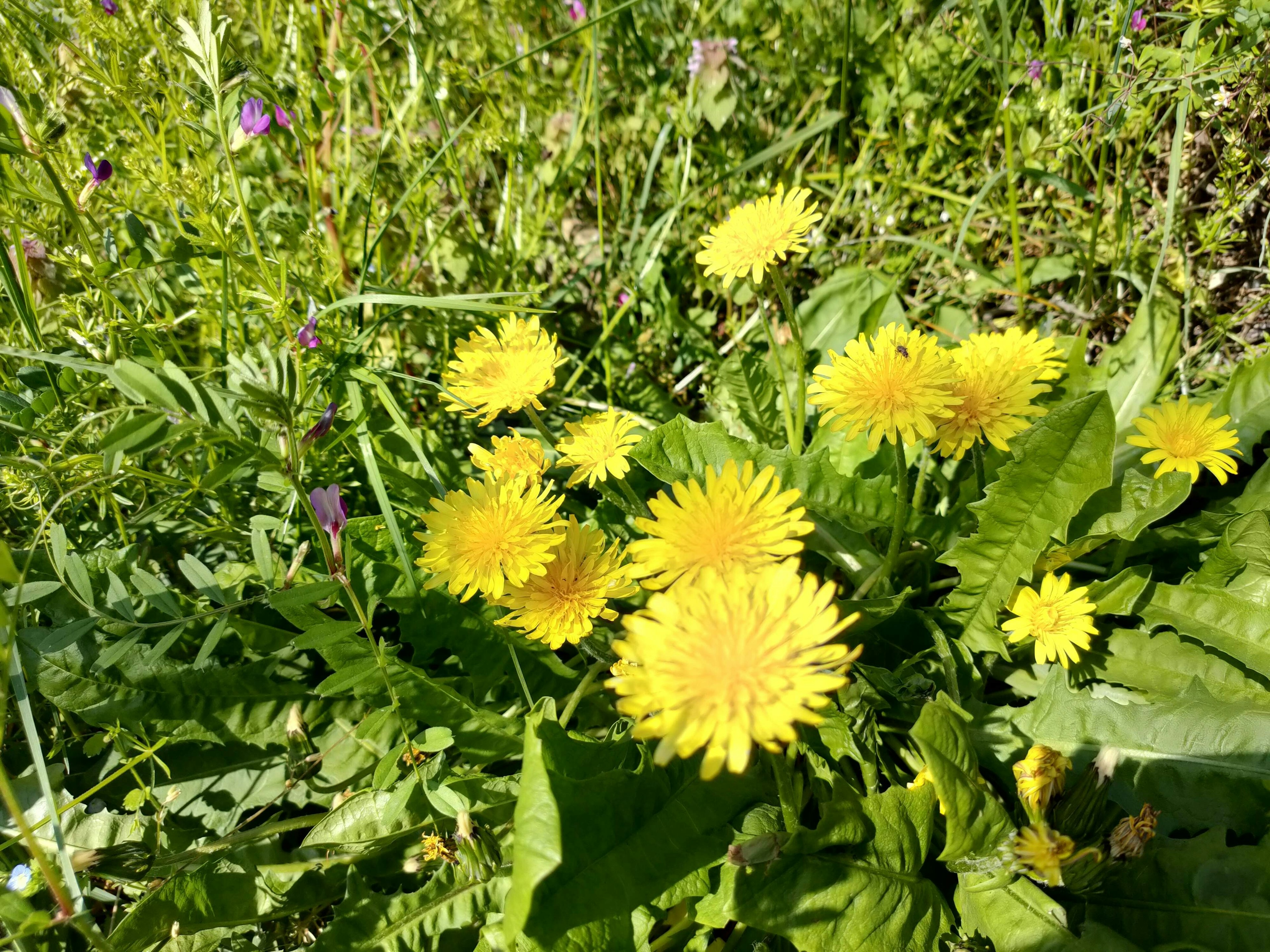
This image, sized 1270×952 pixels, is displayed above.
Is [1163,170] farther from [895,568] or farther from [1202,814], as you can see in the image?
[1202,814]

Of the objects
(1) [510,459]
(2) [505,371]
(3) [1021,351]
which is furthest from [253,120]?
(3) [1021,351]

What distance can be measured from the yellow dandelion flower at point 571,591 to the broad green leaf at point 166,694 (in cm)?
68

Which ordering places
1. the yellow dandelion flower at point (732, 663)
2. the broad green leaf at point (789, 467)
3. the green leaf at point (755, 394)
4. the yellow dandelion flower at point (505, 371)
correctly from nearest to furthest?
the yellow dandelion flower at point (732, 663)
the yellow dandelion flower at point (505, 371)
the broad green leaf at point (789, 467)
the green leaf at point (755, 394)

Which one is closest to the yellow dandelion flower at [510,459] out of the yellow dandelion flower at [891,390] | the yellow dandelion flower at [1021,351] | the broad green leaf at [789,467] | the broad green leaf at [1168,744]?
the broad green leaf at [789,467]

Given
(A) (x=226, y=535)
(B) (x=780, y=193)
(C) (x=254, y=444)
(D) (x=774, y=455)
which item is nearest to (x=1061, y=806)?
(D) (x=774, y=455)

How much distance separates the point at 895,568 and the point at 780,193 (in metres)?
0.81

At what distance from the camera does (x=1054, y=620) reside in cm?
149

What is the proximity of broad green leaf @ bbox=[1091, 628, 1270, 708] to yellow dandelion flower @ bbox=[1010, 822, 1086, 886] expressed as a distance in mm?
499

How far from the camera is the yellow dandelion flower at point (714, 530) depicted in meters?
1.07

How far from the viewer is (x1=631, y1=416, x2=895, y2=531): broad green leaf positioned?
1.58 meters

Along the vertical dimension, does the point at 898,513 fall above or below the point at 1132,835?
above

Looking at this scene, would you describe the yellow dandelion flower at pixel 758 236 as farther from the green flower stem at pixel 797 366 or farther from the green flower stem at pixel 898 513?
the green flower stem at pixel 898 513

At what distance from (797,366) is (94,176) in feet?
4.70

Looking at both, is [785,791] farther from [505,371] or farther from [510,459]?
[505,371]
